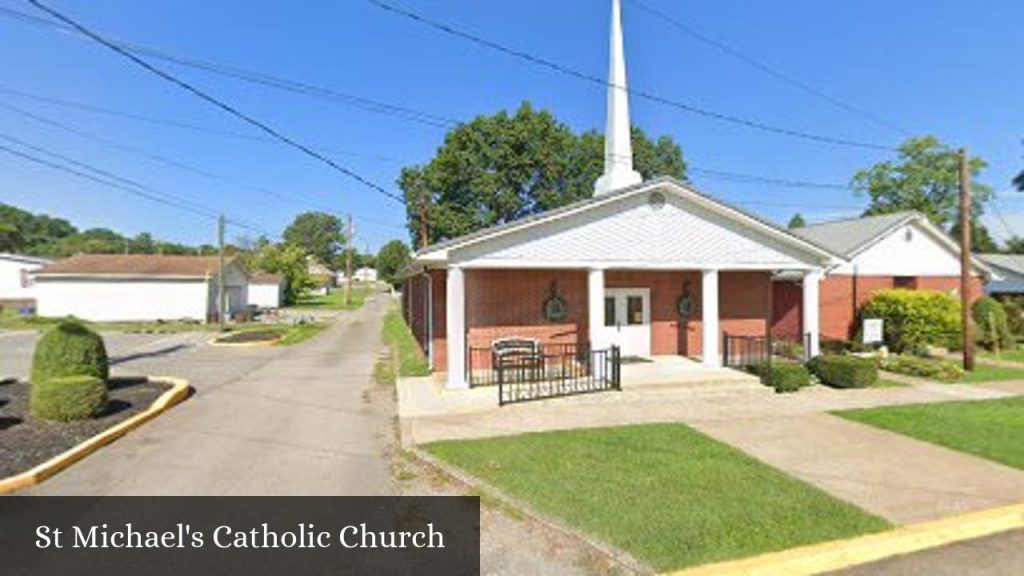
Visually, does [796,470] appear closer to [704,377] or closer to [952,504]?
[952,504]

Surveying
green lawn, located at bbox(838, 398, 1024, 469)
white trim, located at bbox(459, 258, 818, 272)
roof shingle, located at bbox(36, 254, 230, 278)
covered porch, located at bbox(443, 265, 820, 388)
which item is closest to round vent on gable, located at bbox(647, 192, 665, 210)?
white trim, located at bbox(459, 258, 818, 272)

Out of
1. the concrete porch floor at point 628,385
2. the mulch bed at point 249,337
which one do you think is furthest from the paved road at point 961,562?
the mulch bed at point 249,337

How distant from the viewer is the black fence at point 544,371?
Answer: 12094mm

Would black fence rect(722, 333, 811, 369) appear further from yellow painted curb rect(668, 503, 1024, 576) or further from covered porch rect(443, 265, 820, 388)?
yellow painted curb rect(668, 503, 1024, 576)

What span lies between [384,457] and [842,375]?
35.5 feet

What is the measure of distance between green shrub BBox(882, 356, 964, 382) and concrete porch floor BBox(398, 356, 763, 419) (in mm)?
5184

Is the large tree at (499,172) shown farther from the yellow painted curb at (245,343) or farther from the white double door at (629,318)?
the white double door at (629,318)

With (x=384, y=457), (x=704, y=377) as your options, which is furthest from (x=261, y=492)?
(x=704, y=377)

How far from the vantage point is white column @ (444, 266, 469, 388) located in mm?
12523

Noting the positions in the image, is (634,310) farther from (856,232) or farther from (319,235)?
(319,235)

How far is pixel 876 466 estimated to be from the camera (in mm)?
7617

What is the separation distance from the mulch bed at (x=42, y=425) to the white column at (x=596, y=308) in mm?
9450

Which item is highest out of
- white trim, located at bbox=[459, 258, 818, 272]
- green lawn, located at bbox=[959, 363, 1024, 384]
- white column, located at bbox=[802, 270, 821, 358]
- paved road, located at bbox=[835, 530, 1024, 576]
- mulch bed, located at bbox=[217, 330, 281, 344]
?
white trim, located at bbox=[459, 258, 818, 272]

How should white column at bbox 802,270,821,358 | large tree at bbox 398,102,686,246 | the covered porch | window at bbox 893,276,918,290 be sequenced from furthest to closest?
large tree at bbox 398,102,686,246 < window at bbox 893,276,918,290 < white column at bbox 802,270,821,358 < the covered porch
